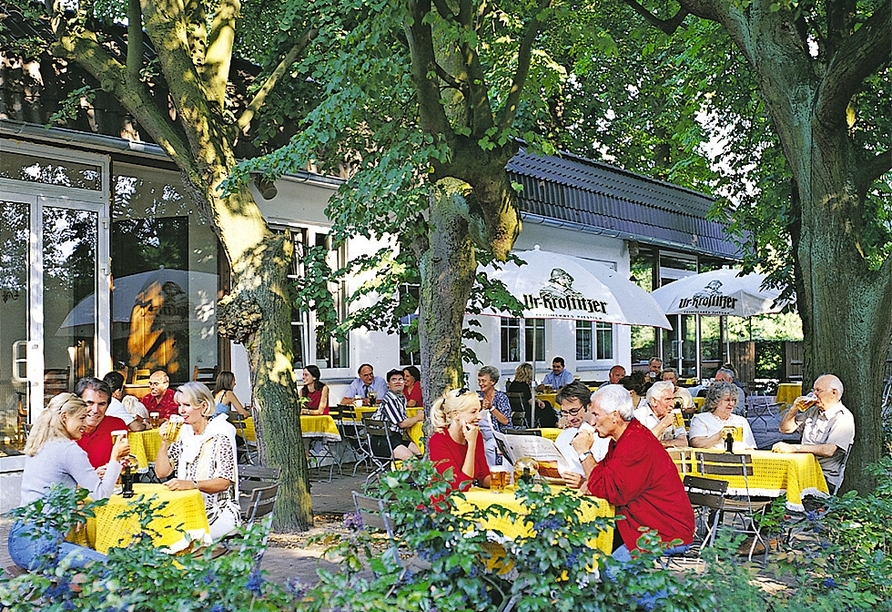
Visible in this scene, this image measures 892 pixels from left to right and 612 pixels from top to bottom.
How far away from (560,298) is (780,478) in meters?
4.82

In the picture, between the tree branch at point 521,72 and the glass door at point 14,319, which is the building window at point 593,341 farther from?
the tree branch at point 521,72

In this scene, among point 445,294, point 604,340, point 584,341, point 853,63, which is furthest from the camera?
point 604,340

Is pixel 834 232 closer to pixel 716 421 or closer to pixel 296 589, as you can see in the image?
pixel 716 421

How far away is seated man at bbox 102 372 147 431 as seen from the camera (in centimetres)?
1015

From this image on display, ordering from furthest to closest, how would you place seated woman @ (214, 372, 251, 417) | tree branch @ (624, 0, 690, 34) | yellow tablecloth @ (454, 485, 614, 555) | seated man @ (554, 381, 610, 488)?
seated woman @ (214, 372, 251, 417)
tree branch @ (624, 0, 690, 34)
seated man @ (554, 381, 610, 488)
yellow tablecloth @ (454, 485, 614, 555)

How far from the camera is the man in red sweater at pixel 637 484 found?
5715 mm

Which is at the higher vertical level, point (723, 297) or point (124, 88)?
point (124, 88)

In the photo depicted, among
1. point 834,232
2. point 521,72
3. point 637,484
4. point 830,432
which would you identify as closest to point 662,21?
point 521,72

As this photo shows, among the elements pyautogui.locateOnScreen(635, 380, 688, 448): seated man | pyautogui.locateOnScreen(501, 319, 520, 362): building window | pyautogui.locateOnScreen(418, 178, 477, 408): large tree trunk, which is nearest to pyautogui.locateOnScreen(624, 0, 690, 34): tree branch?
pyautogui.locateOnScreen(418, 178, 477, 408): large tree trunk

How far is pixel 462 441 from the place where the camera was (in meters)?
7.00

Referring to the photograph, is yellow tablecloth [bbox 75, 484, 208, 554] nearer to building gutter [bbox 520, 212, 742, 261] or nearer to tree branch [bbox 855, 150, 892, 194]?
tree branch [bbox 855, 150, 892, 194]

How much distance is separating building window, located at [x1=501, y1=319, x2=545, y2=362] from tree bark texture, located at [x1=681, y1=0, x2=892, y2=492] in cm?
1083

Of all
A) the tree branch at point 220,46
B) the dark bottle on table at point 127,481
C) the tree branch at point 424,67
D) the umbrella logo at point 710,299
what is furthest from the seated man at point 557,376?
the dark bottle on table at point 127,481

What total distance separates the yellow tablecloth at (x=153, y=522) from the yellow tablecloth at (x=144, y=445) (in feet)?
11.3
